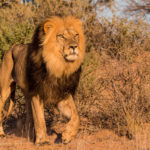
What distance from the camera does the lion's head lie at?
165 inches

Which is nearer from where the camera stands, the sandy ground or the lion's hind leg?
the sandy ground

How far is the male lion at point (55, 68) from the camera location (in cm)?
427

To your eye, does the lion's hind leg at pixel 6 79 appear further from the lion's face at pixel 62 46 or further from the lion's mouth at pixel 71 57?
the lion's mouth at pixel 71 57

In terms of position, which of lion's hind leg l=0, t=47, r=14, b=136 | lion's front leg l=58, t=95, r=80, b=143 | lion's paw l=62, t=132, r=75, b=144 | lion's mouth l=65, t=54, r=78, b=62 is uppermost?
lion's mouth l=65, t=54, r=78, b=62

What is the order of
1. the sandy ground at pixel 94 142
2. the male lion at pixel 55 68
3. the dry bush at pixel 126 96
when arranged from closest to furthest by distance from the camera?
the sandy ground at pixel 94 142
the male lion at pixel 55 68
the dry bush at pixel 126 96

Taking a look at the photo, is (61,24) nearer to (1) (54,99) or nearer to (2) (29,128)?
(1) (54,99)

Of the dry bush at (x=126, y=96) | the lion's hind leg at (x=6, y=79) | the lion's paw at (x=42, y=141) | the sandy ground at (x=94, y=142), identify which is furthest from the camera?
the lion's hind leg at (x=6, y=79)

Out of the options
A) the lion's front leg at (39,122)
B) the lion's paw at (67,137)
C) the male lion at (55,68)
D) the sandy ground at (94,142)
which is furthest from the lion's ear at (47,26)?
the sandy ground at (94,142)

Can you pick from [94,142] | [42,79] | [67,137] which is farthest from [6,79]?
[94,142]

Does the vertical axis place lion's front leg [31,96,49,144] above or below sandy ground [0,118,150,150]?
above

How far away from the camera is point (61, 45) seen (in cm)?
428

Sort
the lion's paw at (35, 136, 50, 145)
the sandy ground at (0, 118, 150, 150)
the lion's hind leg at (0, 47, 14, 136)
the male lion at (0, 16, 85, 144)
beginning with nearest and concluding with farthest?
the sandy ground at (0, 118, 150, 150) < the male lion at (0, 16, 85, 144) < the lion's paw at (35, 136, 50, 145) < the lion's hind leg at (0, 47, 14, 136)

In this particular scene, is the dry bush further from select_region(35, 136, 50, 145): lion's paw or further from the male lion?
select_region(35, 136, 50, 145): lion's paw

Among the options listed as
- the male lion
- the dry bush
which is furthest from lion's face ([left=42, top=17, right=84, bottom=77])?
the dry bush
